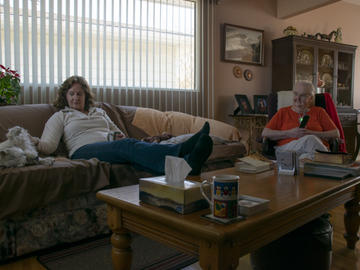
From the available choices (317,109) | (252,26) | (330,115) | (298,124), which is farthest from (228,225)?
(252,26)

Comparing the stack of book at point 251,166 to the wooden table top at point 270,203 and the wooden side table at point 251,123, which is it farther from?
the wooden side table at point 251,123

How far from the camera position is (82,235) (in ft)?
5.75

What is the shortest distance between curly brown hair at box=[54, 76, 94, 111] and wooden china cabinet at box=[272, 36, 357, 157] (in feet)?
9.55

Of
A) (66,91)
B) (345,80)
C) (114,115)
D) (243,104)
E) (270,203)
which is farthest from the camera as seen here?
(345,80)

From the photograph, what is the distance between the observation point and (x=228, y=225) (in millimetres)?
838

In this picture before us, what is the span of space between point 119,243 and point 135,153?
2.73 feet

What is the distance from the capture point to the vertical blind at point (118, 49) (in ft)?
9.15

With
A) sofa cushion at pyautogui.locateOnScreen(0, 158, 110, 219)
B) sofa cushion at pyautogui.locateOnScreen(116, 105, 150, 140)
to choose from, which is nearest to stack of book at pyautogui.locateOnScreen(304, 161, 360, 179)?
sofa cushion at pyautogui.locateOnScreen(0, 158, 110, 219)

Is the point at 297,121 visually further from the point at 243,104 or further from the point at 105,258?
the point at 105,258

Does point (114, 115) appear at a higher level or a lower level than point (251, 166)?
higher

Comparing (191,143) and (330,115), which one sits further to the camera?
(330,115)

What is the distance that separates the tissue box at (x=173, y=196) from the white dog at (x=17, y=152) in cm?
90

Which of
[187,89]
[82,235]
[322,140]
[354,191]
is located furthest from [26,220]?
[187,89]

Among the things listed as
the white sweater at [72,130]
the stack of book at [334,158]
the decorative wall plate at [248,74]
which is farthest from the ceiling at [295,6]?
the white sweater at [72,130]
